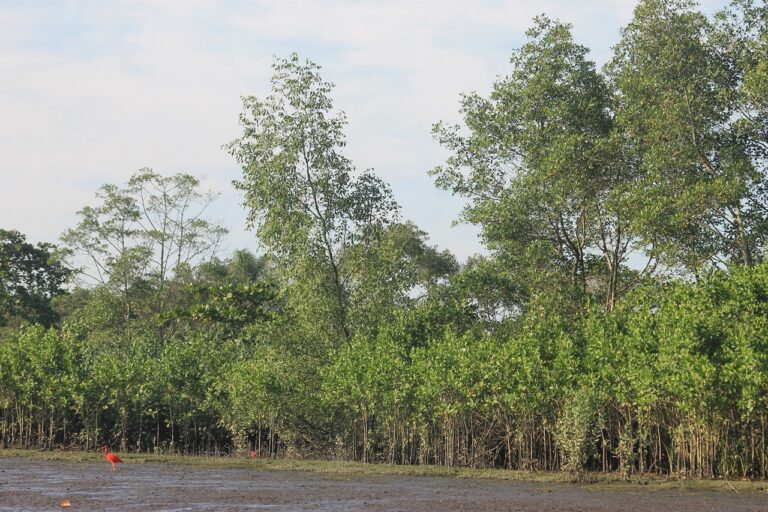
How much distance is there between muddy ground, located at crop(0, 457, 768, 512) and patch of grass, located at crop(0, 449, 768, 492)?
1.66 ft

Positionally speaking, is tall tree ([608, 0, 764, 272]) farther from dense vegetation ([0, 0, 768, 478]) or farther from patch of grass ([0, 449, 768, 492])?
patch of grass ([0, 449, 768, 492])

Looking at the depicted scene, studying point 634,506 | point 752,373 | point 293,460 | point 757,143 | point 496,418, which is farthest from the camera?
point 757,143

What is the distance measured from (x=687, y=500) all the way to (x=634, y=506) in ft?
4.29

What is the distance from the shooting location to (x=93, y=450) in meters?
27.4

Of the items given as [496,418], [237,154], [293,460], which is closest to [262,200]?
[237,154]

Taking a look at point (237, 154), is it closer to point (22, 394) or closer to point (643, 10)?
point (22, 394)

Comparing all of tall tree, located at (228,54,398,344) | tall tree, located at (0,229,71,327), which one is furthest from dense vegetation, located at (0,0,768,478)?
tall tree, located at (0,229,71,327)

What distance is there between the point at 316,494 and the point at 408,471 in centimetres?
454

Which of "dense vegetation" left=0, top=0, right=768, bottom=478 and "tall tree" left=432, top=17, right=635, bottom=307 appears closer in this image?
"dense vegetation" left=0, top=0, right=768, bottom=478

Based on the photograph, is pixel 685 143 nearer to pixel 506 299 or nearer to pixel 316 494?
pixel 506 299

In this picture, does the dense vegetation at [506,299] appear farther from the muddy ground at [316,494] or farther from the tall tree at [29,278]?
the tall tree at [29,278]

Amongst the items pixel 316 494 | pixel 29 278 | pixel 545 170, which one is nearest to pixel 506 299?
pixel 545 170

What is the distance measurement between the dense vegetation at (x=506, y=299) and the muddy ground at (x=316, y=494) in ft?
7.55

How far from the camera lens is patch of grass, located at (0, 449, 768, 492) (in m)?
17.5
